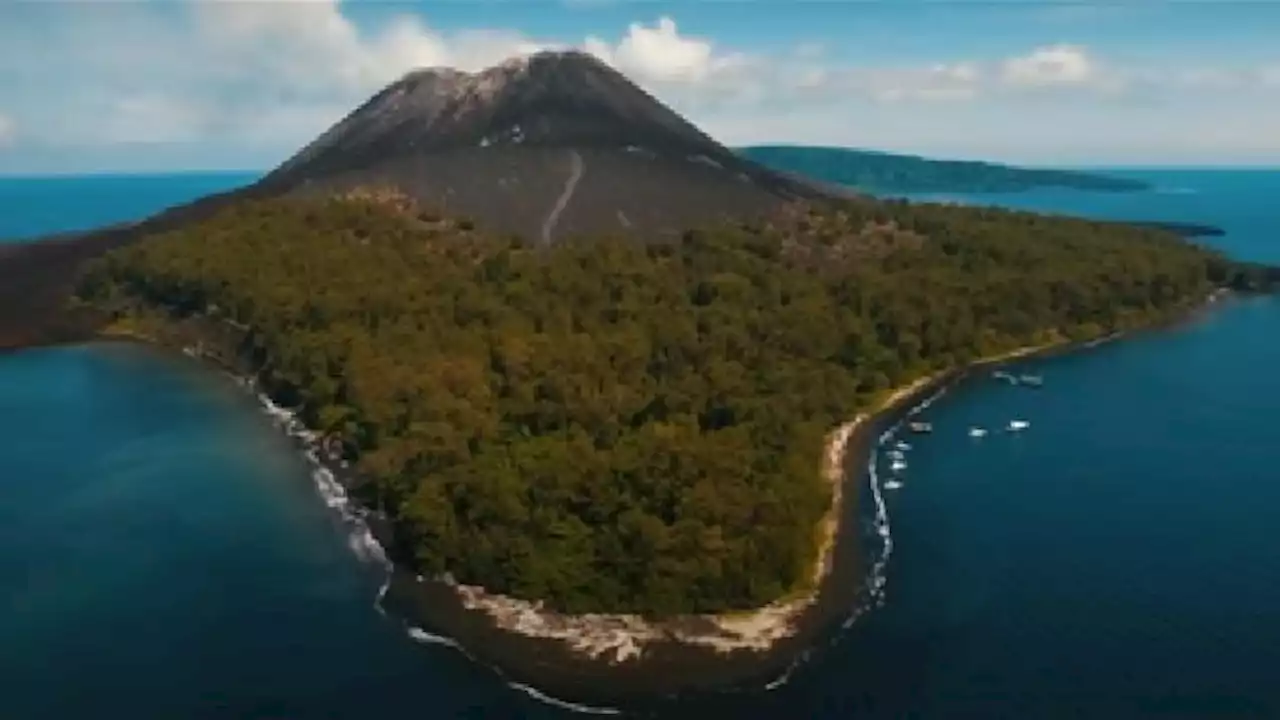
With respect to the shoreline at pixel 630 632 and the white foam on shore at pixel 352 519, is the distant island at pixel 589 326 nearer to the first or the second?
the shoreline at pixel 630 632

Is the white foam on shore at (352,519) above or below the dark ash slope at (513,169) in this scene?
below

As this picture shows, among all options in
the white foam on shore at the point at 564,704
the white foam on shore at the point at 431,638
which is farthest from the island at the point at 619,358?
the white foam on shore at the point at 564,704

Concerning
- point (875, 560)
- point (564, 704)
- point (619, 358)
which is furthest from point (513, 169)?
point (564, 704)

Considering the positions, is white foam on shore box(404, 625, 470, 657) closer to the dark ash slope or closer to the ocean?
the ocean

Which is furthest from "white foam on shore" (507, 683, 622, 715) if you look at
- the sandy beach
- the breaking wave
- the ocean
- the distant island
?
the breaking wave

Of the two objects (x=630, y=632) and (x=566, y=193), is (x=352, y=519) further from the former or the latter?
(x=566, y=193)

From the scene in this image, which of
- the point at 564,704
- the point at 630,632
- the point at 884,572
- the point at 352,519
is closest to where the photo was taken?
the point at 564,704
